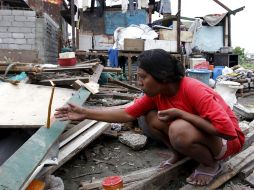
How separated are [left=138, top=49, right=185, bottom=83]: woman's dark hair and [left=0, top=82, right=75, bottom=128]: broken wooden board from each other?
1.33 meters

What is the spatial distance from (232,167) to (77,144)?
5.01 ft

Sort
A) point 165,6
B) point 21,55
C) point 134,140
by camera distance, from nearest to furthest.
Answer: point 134,140
point 21,55
point 165,6

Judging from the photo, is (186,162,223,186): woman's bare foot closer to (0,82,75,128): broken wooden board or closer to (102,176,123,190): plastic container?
(102,176,123,190): plastic container

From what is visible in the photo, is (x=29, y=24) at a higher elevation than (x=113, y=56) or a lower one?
higher

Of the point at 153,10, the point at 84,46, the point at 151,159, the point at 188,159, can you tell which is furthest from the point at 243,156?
the point at 153,10

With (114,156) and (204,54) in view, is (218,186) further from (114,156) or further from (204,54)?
(204,54)

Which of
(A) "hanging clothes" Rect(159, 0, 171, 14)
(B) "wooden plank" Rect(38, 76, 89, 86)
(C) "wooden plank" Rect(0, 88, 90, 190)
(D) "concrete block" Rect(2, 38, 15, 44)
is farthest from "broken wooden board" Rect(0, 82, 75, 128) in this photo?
(A) "hanging clothes" Rect(159, 0, 171, 14)

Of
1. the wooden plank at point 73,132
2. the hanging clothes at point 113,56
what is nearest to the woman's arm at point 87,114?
the wooden plank at point 73,132

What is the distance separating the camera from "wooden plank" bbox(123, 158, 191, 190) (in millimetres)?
2540

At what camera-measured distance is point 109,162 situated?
12.1ft

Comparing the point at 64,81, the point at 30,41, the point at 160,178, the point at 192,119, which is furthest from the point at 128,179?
the point at 30,41

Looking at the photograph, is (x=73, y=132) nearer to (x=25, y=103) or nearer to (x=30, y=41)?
(x=25, y=103)

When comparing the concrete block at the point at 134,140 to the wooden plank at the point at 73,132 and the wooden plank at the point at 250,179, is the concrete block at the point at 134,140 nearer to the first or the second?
the wooden plank at the point at 73,132

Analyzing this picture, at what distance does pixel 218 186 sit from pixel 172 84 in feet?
3.01
